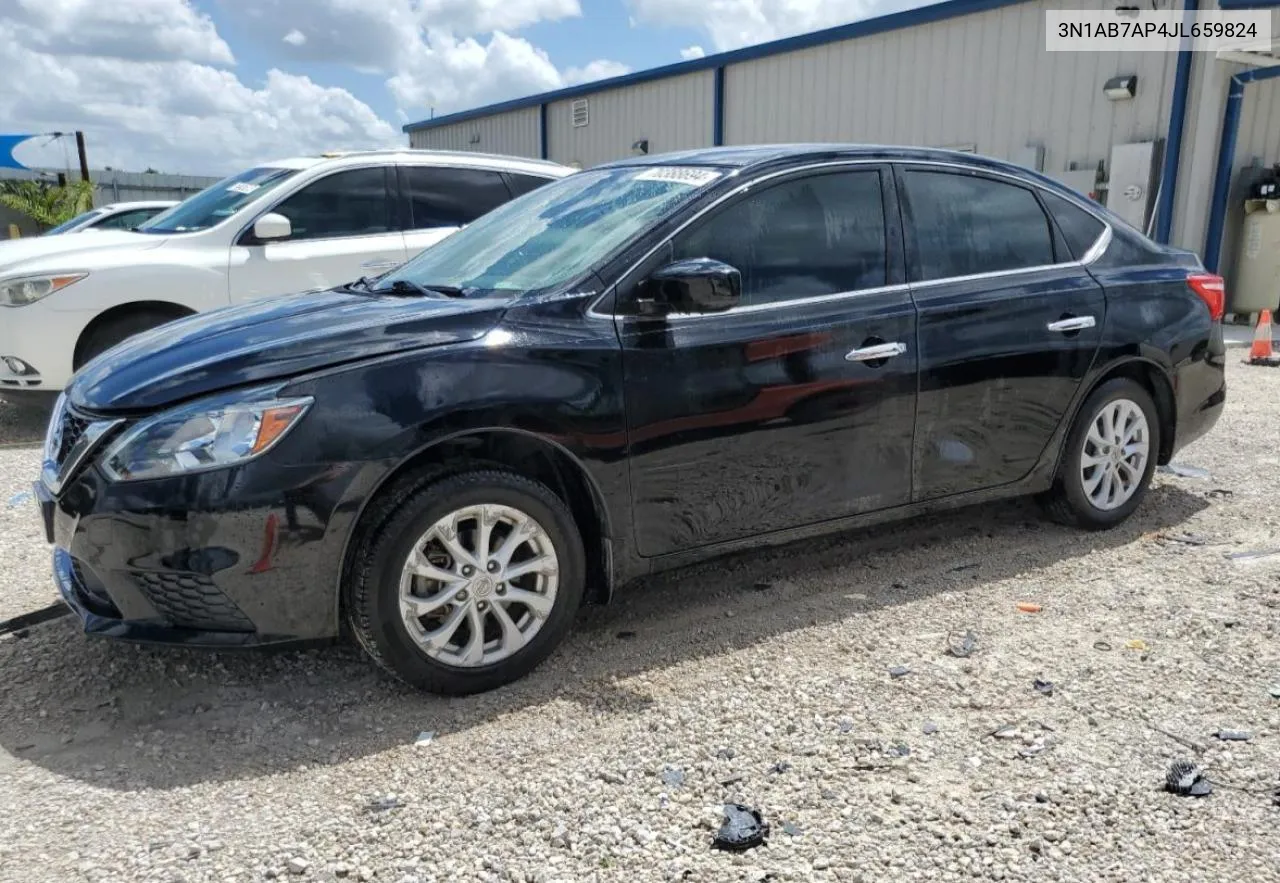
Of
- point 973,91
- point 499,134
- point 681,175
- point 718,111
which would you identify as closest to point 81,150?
point 499,134

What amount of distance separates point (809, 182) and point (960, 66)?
11837 millimetres

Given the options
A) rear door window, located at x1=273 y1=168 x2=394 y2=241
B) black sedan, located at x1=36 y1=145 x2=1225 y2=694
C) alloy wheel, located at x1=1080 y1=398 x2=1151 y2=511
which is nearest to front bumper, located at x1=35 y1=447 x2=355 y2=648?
black sedan, located at x1=36 y1=145 x2=1225 y2=694

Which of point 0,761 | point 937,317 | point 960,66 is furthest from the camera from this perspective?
point 960,66

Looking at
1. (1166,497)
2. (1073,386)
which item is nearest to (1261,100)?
(1166,497)

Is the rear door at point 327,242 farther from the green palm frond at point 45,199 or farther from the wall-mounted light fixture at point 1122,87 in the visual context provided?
the green palm frond at point 45,199

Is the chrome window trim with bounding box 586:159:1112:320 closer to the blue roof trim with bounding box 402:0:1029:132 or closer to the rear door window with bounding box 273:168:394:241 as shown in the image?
the rear door window with bounding box 273:168:394:241

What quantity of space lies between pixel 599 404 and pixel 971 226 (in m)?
1.95

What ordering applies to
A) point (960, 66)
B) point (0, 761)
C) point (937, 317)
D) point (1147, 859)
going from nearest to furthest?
point (1147, 859)
point (0, 761)
point (937, 317)
point (960, 66)

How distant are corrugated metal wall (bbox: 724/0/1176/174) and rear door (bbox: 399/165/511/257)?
877cm

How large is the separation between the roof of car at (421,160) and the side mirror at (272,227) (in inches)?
24.8

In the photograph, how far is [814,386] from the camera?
362 centimetres

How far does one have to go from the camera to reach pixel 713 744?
287 centimetres

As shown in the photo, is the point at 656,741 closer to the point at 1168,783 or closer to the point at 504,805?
the point at 504,805

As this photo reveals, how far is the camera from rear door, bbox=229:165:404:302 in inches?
270
